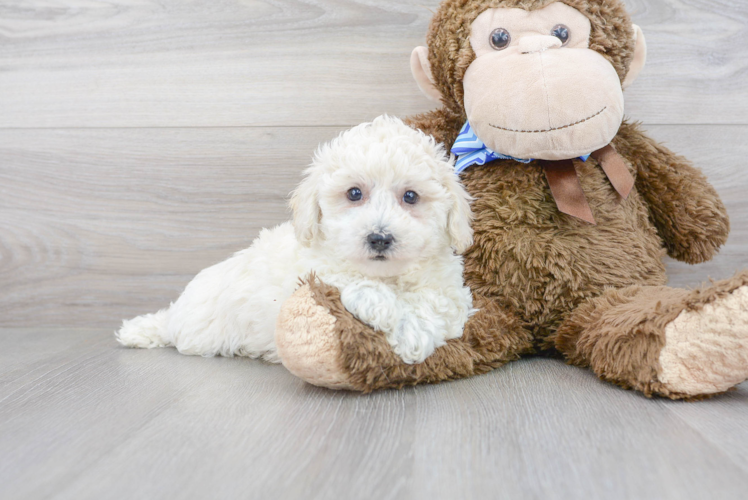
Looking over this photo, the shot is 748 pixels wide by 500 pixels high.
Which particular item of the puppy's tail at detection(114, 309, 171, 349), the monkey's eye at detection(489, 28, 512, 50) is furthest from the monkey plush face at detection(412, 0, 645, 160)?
the puppy's tail at detection(114, 309, 171, 349)

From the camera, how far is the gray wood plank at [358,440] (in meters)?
0.62

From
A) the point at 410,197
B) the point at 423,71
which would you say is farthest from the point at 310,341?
the point at 423,71

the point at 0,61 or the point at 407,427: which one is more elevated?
the point at 0,61

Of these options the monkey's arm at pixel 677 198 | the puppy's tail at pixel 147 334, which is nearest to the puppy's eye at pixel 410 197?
the monkey's arm at pixel 677 198

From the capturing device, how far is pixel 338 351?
86 cm

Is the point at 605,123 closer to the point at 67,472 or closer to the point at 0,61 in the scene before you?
the point at 67,472

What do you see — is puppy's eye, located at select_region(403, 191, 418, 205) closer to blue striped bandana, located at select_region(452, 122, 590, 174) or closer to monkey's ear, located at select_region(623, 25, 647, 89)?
blue striped bandana, located at select_region(452, 122, 590, 174)

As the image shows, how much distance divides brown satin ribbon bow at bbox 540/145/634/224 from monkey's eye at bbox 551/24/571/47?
0.22 metres

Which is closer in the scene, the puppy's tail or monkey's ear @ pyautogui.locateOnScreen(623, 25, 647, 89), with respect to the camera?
monkey's ear @ pyautogui.locateOnScreen(623, 25, 647, 89)

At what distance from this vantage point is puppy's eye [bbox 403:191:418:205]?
38.9 inches

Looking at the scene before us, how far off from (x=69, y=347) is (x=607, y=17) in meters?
1.34

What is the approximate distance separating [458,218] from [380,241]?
168mm

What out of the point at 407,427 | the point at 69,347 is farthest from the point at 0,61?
the point at 407,427

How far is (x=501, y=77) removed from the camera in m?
1.00
